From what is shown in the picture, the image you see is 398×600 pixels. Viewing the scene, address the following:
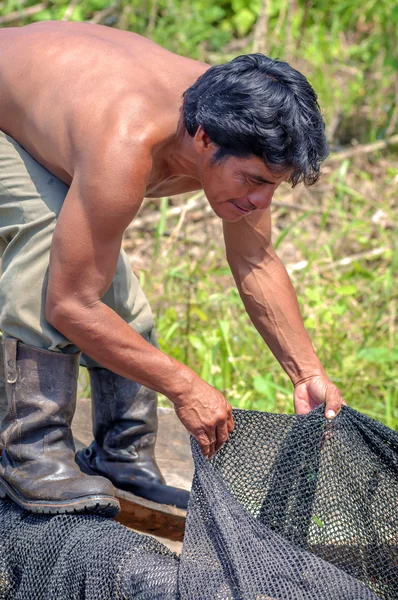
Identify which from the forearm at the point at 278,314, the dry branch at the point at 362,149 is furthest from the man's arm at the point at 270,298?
the dry branch at the point at 362,149

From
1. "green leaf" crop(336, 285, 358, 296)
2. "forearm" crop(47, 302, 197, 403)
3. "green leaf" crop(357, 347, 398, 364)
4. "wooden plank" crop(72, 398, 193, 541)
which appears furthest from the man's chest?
"green leaf" crop(336, 285, 358, 296)

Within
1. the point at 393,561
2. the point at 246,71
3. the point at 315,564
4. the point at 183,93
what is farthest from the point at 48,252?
the point at 393,561

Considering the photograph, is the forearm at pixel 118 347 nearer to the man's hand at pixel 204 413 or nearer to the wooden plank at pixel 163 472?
the man's hand at pixel 204 413

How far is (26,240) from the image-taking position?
2.44 metres

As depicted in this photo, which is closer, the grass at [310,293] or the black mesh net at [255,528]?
the black mesh net at [255,528]

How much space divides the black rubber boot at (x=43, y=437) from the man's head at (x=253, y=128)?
73 cm

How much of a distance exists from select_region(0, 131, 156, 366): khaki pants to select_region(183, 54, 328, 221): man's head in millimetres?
495

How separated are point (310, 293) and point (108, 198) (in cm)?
222

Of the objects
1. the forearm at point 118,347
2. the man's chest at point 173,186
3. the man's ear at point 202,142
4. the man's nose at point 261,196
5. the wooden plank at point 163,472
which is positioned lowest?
the wooden plank at point 163,472

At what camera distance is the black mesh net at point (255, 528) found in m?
2.12

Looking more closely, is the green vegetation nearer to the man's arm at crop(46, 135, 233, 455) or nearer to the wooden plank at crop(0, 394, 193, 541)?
the wooden plank at crop(0, 394, 193, 541)

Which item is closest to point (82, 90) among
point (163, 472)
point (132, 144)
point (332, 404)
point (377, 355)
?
point (132, 144)

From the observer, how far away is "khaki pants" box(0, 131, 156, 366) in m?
2.39

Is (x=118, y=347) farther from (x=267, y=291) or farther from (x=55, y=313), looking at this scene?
(x=267, y=291)
